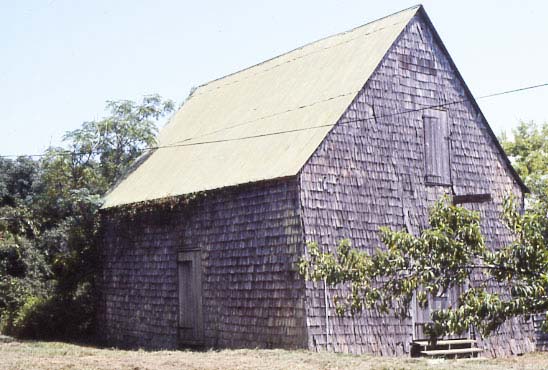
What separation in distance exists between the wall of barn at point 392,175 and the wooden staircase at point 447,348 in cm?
Result: 28

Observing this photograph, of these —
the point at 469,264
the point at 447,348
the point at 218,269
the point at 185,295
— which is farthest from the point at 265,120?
the point at 469,264

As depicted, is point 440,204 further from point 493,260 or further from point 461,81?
point 461,81

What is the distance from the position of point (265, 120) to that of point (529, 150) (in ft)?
101

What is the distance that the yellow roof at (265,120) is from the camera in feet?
67.3

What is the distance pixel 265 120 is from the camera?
22969 millimetres

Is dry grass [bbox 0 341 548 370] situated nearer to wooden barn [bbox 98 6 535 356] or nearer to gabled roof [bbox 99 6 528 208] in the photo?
wooden barn [bbox 98 6 535 356]

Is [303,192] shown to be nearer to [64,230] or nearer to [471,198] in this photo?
[471,198]

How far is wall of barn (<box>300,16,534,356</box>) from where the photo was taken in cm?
1927

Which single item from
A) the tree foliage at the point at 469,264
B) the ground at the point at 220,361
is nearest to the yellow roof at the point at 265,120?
the ground at the point at 220,361

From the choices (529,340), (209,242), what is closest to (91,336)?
(209,242)

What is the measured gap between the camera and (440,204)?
39.6 ft

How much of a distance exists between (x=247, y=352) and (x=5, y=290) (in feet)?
44.9

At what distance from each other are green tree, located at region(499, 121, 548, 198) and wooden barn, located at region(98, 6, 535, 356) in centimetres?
2568

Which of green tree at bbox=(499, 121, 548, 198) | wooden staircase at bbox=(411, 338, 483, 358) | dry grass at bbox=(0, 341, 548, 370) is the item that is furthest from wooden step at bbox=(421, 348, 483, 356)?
green tree at bbox=(499, 121, 548, 198)
